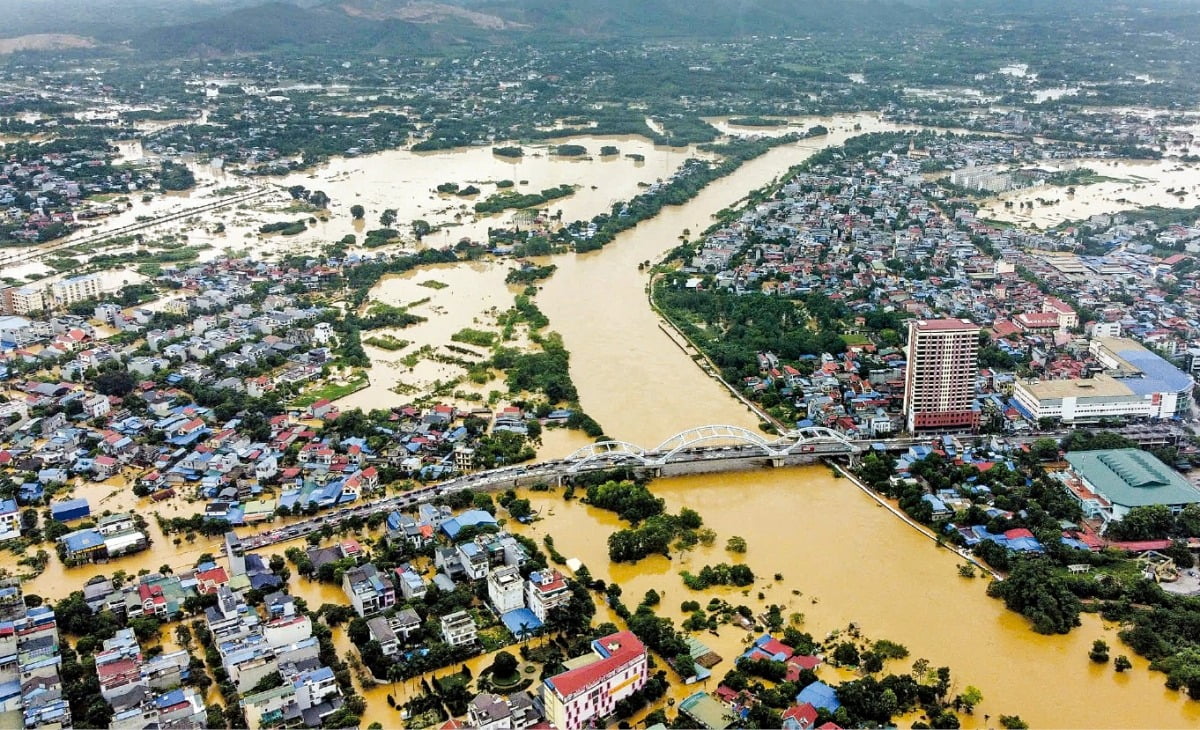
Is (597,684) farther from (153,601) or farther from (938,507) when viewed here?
(938,507)

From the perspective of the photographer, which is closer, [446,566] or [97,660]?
[97,660]

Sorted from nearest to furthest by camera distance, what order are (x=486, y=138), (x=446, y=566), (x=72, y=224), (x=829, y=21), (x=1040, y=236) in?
(x=446, y=566) < (x=1040, y=236) < (x=72, y=224) < (x=486, y=138) < (x=829, y=21)

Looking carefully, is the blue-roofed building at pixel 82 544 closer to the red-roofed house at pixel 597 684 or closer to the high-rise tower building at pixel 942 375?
the red-roofed house at pixel 597 684

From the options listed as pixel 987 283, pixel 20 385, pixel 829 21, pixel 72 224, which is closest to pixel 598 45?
pixel 829 21

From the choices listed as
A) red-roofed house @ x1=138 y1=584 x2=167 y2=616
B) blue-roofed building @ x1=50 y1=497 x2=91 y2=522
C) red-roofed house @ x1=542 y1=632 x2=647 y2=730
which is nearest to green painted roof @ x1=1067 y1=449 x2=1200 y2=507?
red-roofed house @ x1=542 y1=632 x2=647 y2=730

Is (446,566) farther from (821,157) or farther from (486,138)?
(486,138)

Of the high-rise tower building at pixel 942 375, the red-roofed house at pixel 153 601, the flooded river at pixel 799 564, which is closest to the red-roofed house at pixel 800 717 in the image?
the flooded river at pixel 799 564

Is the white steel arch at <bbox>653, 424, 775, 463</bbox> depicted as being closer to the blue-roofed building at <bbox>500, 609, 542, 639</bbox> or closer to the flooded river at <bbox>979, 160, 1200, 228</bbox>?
the blue-roofed building at <bbox>500, 609, 542, 639</bbox>
